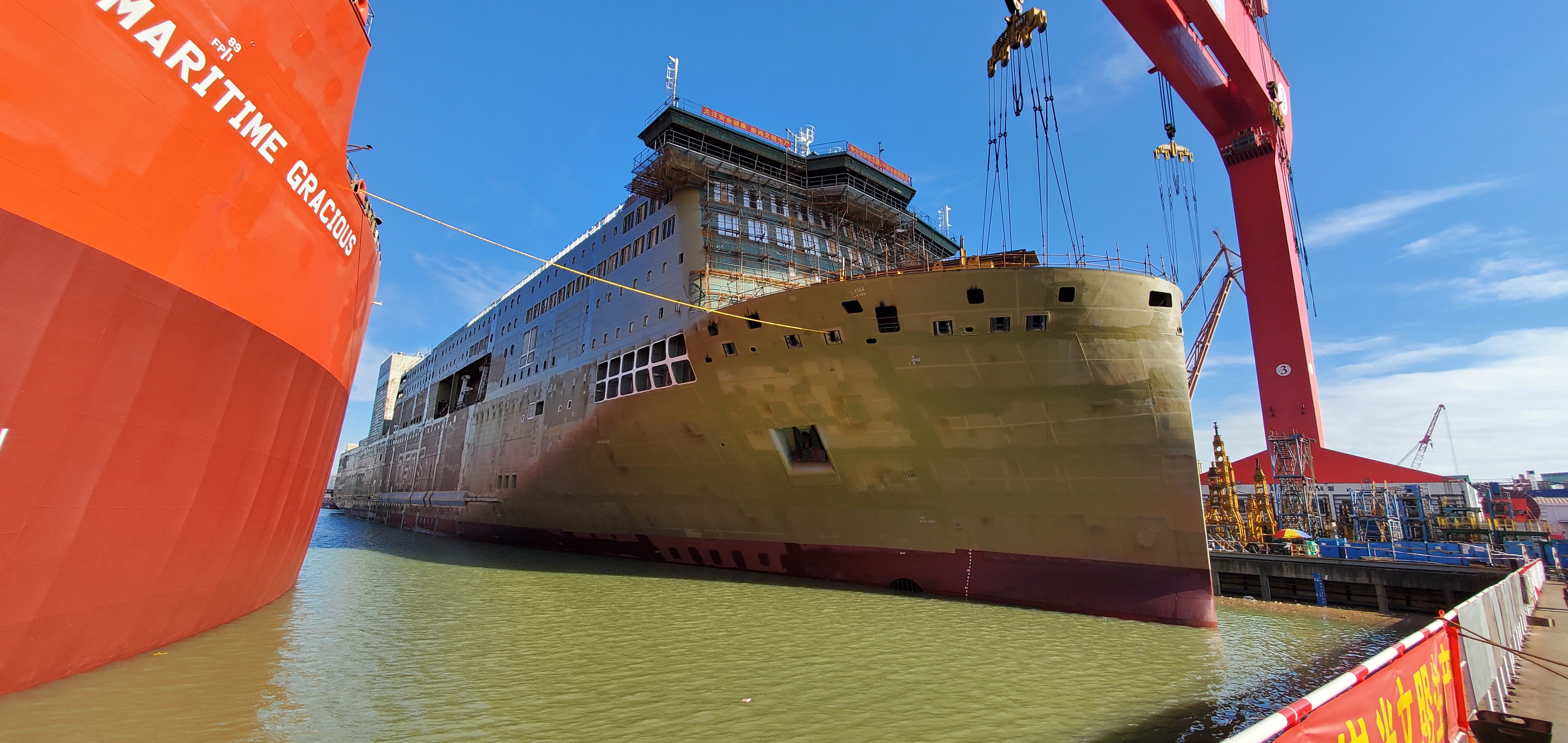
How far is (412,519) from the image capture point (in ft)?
116

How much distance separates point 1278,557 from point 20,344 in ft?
74.7

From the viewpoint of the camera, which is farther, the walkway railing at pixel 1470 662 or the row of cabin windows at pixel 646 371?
the row of cabin windows at pixel 646 371

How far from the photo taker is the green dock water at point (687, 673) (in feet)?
19.7

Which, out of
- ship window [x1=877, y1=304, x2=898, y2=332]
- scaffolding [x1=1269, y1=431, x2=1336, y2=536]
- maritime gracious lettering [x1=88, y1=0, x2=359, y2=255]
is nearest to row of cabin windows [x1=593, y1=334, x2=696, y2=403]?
ship window [x1=877, y1=304, x2=898, y2=332]

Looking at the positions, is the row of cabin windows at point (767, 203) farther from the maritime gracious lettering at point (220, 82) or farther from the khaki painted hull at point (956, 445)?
the maritime gracious lettering at point (220, 82)

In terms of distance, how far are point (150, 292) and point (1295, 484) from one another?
31.1m

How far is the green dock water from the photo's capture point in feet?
19.7

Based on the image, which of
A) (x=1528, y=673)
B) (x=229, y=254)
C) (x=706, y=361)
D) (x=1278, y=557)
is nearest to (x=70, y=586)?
(x=229, y=254)

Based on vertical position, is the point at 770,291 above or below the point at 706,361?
above

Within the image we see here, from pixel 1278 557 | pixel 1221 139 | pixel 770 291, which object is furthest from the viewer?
pixel 1221 139

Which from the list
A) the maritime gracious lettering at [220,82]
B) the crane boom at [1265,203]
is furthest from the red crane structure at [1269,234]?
the maritime gracious lettering at [220,82]

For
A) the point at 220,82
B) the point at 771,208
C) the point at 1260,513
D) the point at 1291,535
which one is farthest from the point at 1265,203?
the point at 220,82

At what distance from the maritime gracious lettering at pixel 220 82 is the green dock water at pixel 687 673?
210 inches

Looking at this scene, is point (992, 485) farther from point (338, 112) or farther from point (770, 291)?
point (338, 112)
